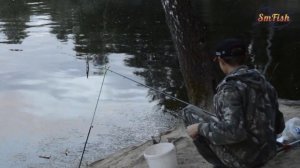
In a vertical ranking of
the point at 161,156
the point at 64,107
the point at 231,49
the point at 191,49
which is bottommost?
the point at 64,107

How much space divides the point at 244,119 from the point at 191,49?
3509 mm

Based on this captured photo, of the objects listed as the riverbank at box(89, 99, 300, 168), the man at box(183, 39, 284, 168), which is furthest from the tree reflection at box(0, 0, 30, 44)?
the man at box(183, 39, 284, 168)

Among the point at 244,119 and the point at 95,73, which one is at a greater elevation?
the point at 244,119

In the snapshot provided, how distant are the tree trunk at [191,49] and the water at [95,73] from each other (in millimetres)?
1616

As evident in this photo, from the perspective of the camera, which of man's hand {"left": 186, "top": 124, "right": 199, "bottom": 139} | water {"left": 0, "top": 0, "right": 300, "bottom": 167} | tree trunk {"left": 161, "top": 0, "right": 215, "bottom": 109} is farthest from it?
water {"left": 0, "top": 0, "right": 300, "bottom": 167}

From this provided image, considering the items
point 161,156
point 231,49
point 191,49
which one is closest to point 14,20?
point 191,49

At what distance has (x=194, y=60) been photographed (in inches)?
278

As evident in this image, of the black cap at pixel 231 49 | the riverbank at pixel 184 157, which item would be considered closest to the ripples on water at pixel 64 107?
the riverbank at pixel 184 157

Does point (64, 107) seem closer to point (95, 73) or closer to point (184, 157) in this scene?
point (95, 73)

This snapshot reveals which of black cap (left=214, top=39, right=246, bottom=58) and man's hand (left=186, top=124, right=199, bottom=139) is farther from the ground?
black cap (left=214, top=39, right=246, bottom=58)

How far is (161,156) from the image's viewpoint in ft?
15.1

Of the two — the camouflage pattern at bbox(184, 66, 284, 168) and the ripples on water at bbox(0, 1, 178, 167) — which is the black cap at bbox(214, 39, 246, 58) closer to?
the camouflage pattern at bbox(184, 66, 284, 168)

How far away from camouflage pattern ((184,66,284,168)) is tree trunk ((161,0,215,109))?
10.6 feet

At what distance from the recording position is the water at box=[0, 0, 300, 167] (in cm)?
869
